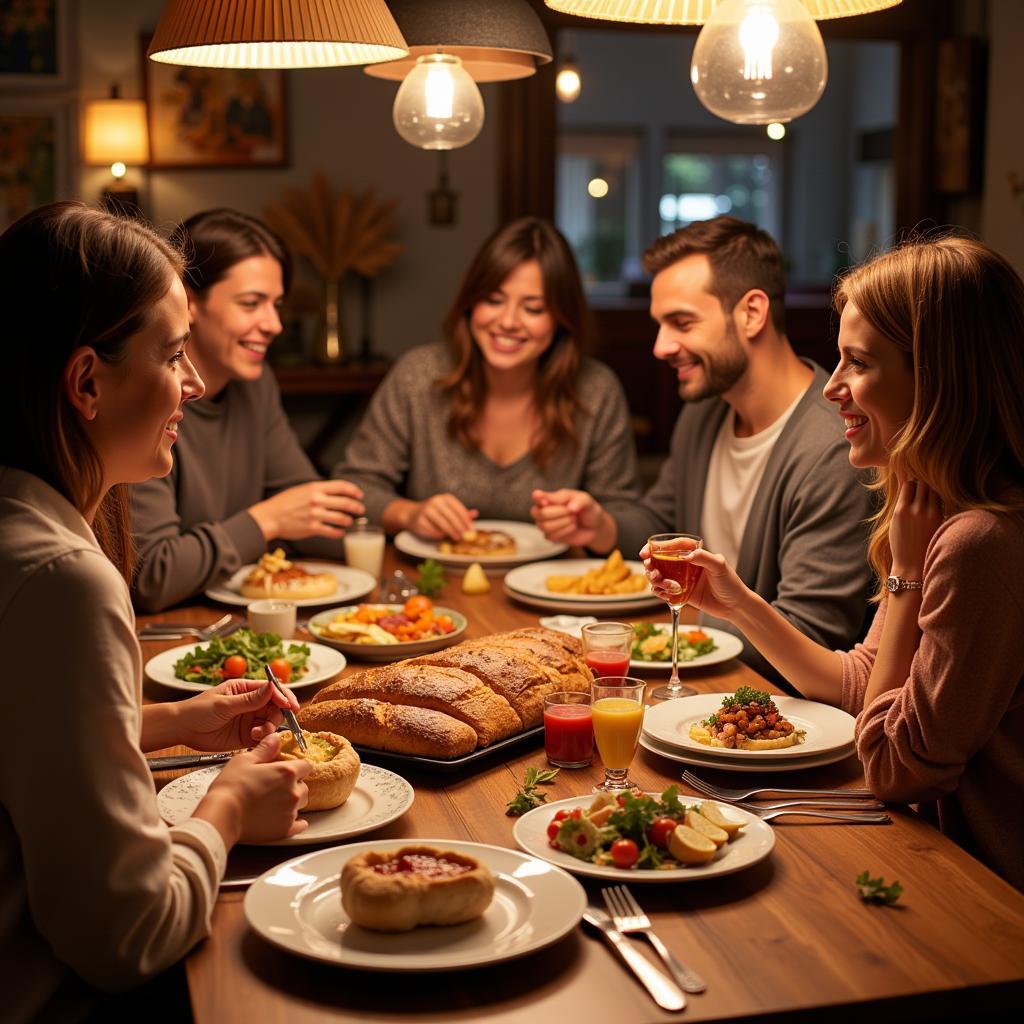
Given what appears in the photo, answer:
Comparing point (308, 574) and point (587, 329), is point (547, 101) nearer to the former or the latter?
point (587, 329)

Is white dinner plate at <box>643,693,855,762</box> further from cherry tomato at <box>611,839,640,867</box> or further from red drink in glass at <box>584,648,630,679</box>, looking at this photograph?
cherry tomato at <box>611,839,640,867</box>

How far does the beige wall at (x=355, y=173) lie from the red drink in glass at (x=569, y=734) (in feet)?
14.8

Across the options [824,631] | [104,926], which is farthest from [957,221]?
[104,926]

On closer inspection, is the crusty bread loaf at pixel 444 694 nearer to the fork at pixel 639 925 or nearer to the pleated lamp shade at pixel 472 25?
the fork at pixel 639 925

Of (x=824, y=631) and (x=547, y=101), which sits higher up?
(x=547, y=101)

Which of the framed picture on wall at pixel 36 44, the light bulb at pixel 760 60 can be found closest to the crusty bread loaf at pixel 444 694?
the light bulb at pixel 760 60

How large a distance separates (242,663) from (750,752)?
0.84 metres

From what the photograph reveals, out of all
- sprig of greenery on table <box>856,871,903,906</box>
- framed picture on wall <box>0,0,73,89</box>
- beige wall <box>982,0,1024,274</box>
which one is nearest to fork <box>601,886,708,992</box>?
sprig of greenery on table <box>856,871,903,906</box>

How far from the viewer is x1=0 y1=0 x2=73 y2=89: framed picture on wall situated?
566cm

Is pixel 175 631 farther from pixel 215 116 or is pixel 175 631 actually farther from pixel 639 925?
pixel 215 116

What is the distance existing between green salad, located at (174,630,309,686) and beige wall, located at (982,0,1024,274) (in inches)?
163

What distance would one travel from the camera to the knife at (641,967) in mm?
1207

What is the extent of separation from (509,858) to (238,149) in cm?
499

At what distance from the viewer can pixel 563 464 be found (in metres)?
3.68
